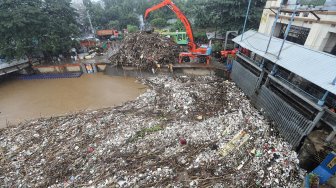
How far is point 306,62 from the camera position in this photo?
5832mm

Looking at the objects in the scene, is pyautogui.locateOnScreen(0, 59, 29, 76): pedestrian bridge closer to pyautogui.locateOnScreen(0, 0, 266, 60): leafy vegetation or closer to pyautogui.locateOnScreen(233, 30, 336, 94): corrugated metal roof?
pyautogui.locateOnScreen(0, 0, 266, 60): leafy vegetation

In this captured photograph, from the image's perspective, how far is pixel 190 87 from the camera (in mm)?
10273

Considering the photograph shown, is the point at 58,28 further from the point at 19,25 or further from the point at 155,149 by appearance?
the point at 155,149

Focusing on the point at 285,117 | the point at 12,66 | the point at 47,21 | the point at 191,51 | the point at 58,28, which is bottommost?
the point at 285,117

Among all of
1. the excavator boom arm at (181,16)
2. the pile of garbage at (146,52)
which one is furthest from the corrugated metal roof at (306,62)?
the pile of garbage at (146,52)

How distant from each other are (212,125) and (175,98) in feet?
9.08

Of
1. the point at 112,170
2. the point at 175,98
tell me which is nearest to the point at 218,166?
the point at 112,170

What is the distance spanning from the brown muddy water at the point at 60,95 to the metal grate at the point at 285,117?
22.2 feet

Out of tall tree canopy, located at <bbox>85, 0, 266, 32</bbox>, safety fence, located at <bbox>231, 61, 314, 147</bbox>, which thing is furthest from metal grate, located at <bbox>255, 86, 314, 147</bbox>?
tall tree canopy, located at <bbox>85, 0, 266, 32</bbox>

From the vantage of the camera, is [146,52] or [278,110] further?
[146,52]

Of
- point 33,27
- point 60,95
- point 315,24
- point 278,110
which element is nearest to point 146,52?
point 60,95

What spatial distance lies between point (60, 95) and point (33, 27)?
5580mm

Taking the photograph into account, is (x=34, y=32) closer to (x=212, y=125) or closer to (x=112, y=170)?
(x=112, y=170)

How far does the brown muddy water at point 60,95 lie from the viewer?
9.37 meters
